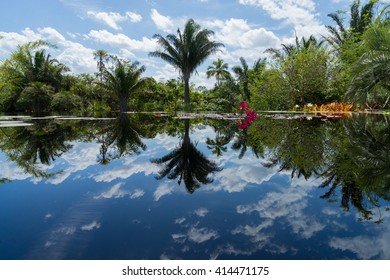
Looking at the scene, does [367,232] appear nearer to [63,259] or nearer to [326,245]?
[326,245]

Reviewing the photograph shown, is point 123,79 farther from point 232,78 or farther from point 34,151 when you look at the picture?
point 34,151

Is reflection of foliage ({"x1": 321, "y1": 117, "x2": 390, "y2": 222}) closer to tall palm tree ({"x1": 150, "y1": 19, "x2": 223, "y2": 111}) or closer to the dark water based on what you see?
the dark water

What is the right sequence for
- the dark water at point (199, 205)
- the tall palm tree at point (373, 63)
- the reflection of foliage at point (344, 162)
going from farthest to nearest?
the tall palm tree at point (373, 63)
the reflection of foliage at point (344, 162)
the dark water at point (199, 205)

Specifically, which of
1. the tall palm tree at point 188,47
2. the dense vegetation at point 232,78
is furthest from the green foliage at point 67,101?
the tall palm tree at point 188,47

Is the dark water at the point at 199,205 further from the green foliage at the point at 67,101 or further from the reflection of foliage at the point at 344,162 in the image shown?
the green foliage at the point at 67,101

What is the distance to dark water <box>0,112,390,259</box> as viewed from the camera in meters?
1.78

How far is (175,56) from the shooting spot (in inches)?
1091

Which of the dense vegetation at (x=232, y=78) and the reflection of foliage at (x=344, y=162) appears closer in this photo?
the reflection of foliage at (x=344, y=162)

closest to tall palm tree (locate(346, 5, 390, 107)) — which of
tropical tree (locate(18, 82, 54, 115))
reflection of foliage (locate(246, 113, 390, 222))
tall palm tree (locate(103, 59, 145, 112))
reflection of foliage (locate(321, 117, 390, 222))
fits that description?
reflection of foliage (locate(246, 113, 390, 222))

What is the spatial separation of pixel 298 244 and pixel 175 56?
27309 millimetres

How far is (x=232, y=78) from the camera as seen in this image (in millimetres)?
34562

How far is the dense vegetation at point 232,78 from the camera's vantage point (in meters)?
11.0

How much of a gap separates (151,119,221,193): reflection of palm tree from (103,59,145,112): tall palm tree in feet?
64.8

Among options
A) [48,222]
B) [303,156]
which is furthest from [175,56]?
[48,222]
